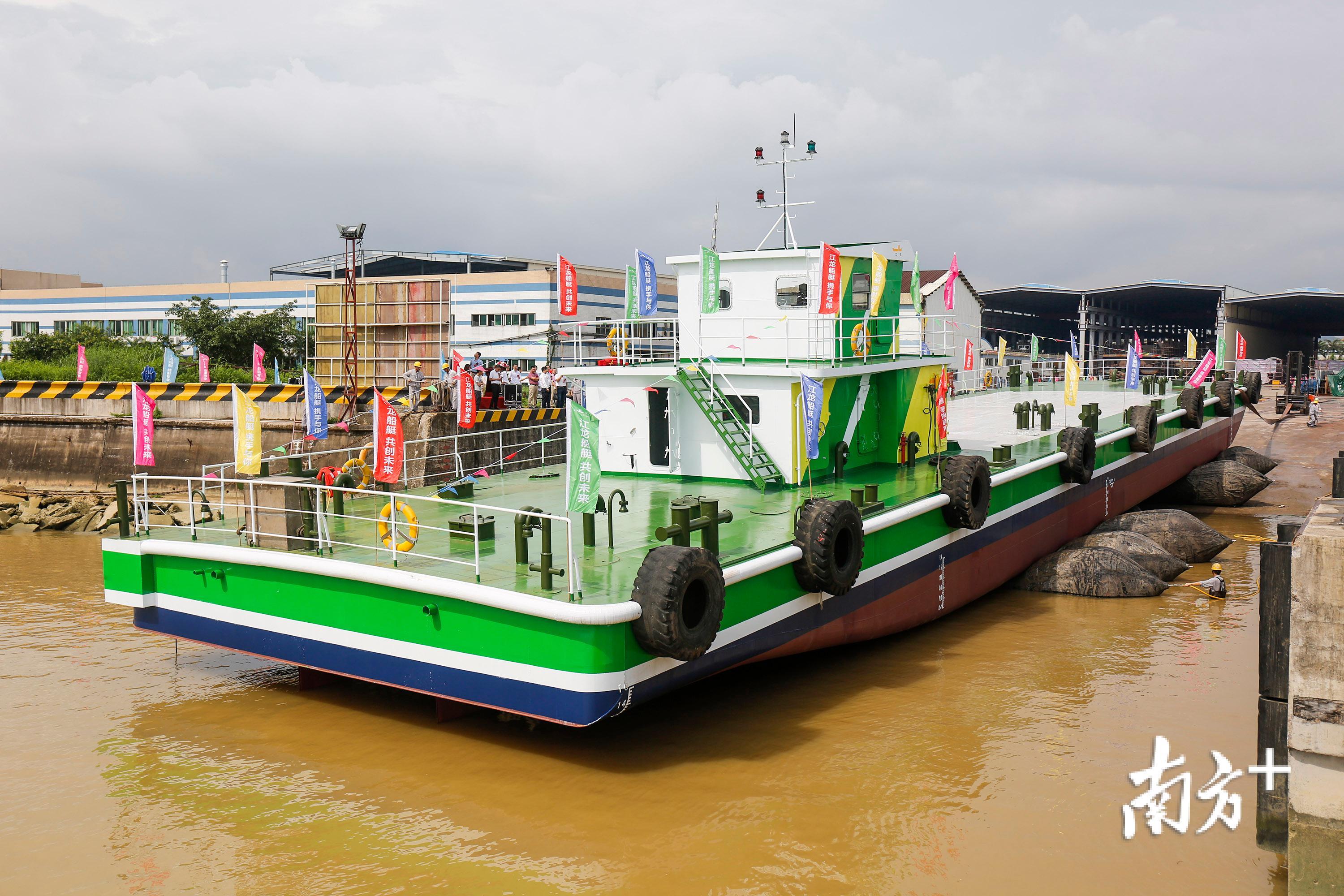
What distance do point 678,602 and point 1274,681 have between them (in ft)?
12.8

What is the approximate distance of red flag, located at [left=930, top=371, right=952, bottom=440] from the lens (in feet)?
47.8

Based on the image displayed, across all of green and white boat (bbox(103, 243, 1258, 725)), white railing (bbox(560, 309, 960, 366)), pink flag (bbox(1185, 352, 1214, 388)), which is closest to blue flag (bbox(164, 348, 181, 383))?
green and white boat (bbox(103, 243, 1258, 725))

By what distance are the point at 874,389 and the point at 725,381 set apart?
2627 millimetres

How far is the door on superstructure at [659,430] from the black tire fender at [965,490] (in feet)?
11.3

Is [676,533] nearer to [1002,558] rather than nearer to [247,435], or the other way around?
[247,435]

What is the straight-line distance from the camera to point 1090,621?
487 inches

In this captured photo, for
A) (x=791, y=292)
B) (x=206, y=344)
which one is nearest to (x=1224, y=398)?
(x=791, y=292)

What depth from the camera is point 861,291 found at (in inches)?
538

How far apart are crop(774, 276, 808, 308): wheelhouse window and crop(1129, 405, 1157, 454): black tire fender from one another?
27.9 ft

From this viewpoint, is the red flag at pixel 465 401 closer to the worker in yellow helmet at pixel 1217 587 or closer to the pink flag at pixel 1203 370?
the worker in yellow helmet at pixel 1217 587

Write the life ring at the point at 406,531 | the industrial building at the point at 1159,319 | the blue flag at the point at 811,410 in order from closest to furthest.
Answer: the life ring at the point at 406,531, the blue flag at the point at 811,410, the industrial building at the point at 1159,319

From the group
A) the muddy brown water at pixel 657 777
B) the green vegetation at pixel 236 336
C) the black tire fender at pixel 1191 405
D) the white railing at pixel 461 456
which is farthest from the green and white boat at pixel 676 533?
the green vegetation at pixel 236 336

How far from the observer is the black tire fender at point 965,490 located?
11695 millimetres

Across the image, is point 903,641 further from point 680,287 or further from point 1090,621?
point 680,287
